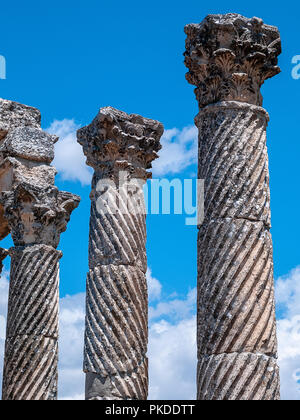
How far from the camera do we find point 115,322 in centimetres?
1414

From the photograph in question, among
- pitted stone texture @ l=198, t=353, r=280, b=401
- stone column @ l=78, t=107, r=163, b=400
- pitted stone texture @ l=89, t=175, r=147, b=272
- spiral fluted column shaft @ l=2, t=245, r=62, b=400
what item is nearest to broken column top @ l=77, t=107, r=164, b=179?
stone column @ l=78, t=107, r=163, b=400

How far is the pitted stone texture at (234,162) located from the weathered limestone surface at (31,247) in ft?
24.3

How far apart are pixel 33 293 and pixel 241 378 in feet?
27.0

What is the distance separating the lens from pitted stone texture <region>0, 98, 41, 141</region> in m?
19.2

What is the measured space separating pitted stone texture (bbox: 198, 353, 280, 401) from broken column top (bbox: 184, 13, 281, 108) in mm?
3535

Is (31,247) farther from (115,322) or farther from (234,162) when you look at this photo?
(234,162)

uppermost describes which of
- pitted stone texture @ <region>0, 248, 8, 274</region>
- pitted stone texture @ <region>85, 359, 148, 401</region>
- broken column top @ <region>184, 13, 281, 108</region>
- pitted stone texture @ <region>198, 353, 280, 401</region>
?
pitted stone texture @ <region>0, 248, 8, 274</region>

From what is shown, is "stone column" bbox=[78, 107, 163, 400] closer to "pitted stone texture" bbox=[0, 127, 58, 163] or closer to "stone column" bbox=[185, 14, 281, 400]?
"stone column" bbox=[185, 14, 281, 400]

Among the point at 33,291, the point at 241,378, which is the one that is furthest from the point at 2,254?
the point at 241,378

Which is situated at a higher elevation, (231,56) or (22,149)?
(22,149)

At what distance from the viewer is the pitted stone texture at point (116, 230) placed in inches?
573

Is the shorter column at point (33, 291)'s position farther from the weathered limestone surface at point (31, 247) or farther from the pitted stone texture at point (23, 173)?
the pitted stone texture at point (23, 173)

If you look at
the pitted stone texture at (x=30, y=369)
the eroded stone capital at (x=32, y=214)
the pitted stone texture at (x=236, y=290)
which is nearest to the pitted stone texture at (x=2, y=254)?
the eroded stone capital at (x=32, y=214)
